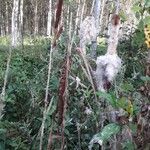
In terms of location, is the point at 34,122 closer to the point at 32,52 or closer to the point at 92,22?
the point at 92,22

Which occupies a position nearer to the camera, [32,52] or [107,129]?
[107,129]

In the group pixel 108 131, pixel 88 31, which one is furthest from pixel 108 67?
pixel 88 31

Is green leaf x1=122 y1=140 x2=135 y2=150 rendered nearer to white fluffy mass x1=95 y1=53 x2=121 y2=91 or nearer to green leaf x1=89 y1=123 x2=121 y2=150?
green leaf x1=89 y1=123 x2=121 y2=150

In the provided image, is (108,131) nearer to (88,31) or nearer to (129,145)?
(129,145)

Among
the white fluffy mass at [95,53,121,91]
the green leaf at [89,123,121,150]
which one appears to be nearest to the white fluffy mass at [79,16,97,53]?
the white fluffy mass at [95,53,121,91]

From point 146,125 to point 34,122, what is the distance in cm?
168

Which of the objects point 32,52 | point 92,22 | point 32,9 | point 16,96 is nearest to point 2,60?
point 32,52

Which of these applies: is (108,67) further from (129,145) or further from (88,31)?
(88,31)

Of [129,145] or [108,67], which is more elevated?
[108,67]

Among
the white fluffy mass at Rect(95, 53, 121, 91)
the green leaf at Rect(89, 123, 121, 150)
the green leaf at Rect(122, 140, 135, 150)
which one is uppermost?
the white fluffy mass at Rect(95, 53, 121, 91)

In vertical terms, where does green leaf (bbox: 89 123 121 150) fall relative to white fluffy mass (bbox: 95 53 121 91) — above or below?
below

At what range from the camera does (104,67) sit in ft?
4.45

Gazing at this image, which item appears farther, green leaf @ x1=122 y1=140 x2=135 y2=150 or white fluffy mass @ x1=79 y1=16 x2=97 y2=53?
white fluffy mass @ x1=79 y1=16 x2=97 y2=53

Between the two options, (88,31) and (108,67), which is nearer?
(108,67)
